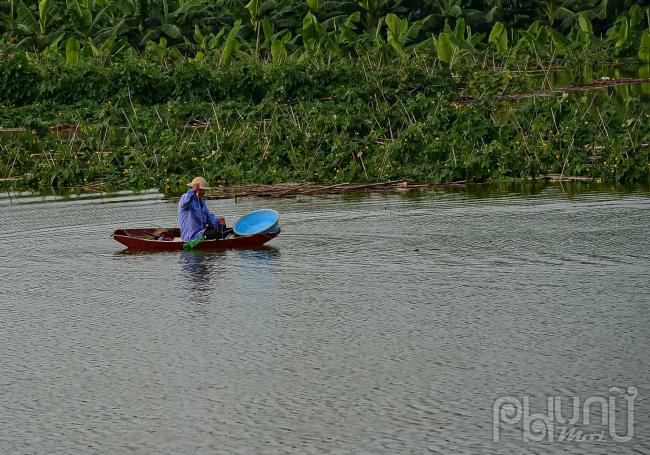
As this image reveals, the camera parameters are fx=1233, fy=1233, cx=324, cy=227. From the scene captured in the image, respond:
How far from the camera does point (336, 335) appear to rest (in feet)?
34.6

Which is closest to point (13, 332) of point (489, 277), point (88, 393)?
point (88, 393)

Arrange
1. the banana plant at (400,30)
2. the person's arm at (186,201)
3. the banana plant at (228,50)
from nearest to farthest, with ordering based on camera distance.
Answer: the person's arm at (186,201) → the banana plant at (228,50) → the banana plant at (400,30)

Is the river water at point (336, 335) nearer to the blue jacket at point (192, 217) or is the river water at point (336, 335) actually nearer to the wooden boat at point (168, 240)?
the wooden boat at point (168, 240)

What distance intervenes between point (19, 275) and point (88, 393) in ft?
18.2

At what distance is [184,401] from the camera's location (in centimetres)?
867

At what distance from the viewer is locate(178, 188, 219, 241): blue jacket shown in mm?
15172

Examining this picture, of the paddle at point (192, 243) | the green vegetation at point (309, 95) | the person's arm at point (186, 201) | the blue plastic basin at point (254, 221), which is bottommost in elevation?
the paddle at point (192, 243)

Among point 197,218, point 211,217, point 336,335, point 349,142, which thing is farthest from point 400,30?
point 336,335

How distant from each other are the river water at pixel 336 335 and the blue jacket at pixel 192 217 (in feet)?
1.04

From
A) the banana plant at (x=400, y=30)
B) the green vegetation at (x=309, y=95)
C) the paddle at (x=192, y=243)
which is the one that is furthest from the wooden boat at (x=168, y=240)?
the banana plant at (x=400, y=30)

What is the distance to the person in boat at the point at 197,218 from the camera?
15.2 meters

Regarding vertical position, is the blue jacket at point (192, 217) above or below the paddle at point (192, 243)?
above

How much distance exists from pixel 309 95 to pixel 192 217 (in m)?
17.5

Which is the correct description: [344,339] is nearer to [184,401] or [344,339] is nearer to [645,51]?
[184,401]
